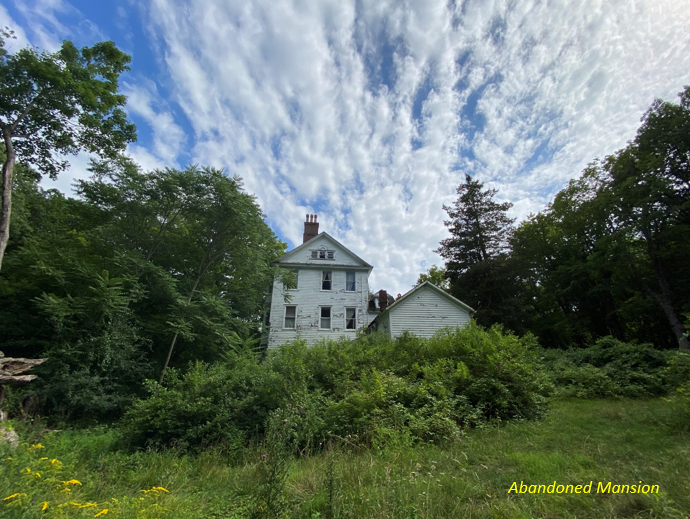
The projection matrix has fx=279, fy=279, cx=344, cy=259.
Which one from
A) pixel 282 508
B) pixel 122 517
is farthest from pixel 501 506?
pixel 122 517

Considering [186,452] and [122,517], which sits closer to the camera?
[122,517]

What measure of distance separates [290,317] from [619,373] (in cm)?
1775

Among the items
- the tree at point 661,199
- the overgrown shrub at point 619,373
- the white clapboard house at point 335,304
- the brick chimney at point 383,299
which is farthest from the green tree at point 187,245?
the tree at point 661,199

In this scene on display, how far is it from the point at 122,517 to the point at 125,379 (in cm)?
1085

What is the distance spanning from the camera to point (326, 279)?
73.0ft

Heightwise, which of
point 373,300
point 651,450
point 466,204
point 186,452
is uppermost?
point 466,204

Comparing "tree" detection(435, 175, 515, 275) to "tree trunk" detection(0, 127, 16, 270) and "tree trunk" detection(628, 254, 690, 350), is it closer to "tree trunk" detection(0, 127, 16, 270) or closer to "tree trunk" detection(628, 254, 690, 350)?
"tree trunk" detection(628, 254, 690, 350)

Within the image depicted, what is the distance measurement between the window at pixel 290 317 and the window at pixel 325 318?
2019 mm

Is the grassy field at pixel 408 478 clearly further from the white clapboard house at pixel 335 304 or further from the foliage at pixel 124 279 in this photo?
the white clapboard house at pixel 335 304

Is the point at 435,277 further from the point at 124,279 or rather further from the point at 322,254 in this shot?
the point at 124,279

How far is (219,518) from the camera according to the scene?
350 cm

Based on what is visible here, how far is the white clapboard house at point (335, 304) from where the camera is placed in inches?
768

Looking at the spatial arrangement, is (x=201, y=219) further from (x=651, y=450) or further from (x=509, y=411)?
(x=651, y=450)

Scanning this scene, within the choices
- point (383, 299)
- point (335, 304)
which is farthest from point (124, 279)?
point (383, 299)
